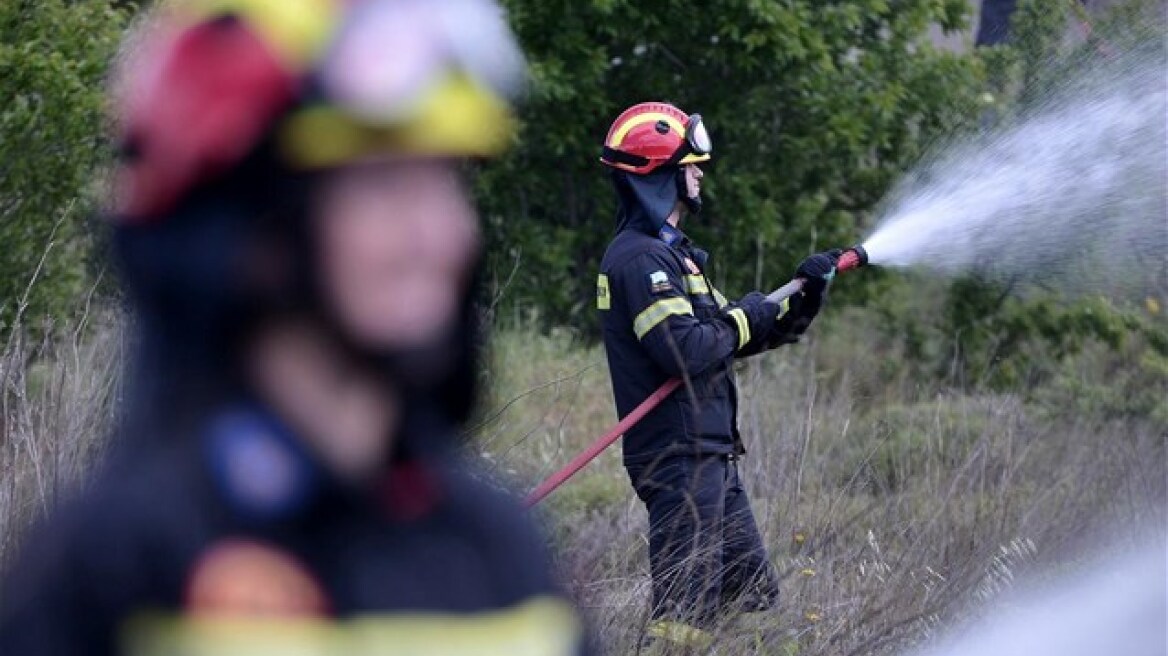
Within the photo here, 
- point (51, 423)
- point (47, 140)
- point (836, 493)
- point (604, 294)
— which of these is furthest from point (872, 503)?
point (47, 140)

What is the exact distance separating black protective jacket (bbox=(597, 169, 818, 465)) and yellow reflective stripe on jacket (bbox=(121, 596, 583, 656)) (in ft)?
12.6

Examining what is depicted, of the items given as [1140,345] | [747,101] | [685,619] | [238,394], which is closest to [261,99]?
[238,394]

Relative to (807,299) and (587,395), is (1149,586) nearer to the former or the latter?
(807,299)

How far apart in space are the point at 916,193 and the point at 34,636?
613cm

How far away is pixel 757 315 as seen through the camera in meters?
5.62

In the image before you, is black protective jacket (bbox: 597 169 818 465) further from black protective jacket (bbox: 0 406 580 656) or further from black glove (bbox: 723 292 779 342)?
black protective jacket (bbox: 0 406 580 656)

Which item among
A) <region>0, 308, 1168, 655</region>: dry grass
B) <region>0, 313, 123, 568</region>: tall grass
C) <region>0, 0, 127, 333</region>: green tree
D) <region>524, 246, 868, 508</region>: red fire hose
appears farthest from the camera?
<region>0, 0, 127, 333</region>: green tree

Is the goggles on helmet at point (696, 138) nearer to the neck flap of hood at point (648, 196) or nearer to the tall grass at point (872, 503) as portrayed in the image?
the neck flap of hood at point (648, 196)

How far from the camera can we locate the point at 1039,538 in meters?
5.37

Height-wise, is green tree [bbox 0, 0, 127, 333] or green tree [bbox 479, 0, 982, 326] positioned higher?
green tree [bbox 0, 0, 127, 333]

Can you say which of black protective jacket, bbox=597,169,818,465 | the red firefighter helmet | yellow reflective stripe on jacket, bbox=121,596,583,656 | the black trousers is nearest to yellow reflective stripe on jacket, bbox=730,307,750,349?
black protective jacket, bbox=597,169,818,465

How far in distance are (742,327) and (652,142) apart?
70 cm

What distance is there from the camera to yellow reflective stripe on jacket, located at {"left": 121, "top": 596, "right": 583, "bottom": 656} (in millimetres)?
1335

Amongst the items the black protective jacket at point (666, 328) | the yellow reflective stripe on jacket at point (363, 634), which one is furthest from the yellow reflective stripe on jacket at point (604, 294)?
the yellow reflective stripe on jacket at point (363, 634)
